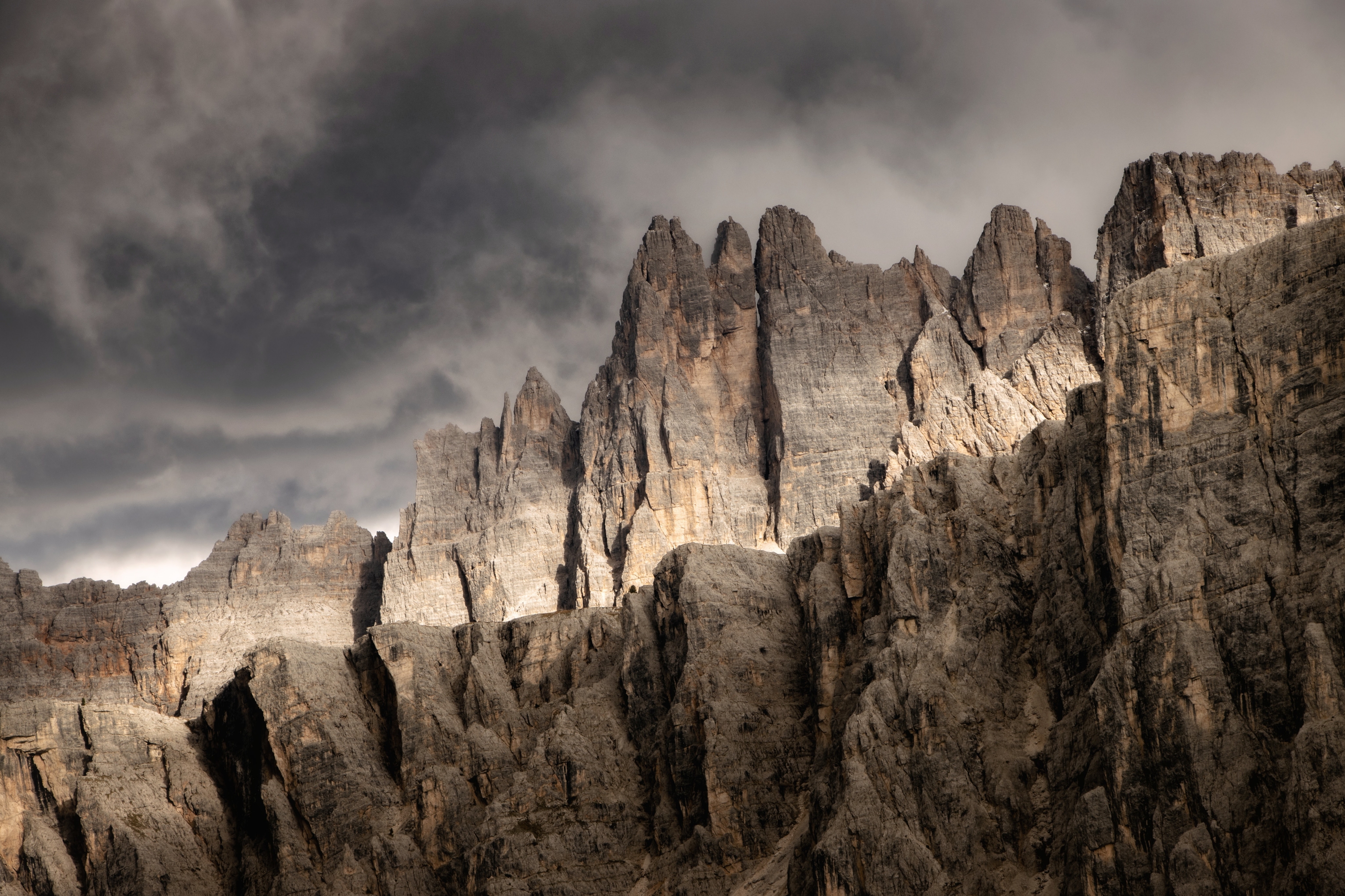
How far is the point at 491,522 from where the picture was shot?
568ft

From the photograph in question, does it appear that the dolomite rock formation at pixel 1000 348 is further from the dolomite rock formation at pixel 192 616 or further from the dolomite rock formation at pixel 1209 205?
the dolomite rock formation at pixel 192 616

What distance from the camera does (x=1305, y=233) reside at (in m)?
81.1

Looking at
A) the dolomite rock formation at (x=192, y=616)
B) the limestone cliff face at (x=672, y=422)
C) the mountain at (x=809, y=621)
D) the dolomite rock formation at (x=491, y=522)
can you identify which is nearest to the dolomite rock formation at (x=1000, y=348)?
the mountain at (x=809, y=621)

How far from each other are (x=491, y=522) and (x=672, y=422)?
27205 millimetres

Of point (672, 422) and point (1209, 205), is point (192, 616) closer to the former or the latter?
point (672, 422)

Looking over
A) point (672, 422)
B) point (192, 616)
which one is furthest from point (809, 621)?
point (192, 616)

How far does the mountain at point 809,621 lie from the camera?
245 ft

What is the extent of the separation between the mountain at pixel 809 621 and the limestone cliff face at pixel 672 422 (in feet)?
1.64

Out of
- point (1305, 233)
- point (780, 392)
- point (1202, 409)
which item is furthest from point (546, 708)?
point (1305, 233)

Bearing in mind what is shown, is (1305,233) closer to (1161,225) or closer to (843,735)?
(843,735)

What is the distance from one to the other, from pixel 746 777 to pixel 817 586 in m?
16.5

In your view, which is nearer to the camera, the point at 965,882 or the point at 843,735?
the point at 965,882

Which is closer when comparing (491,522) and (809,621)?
(809,621)

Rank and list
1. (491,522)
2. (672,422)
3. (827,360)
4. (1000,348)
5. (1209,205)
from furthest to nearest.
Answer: (491,522)
(827,360)
(672,422)
(1000,348)
(1209,205)
